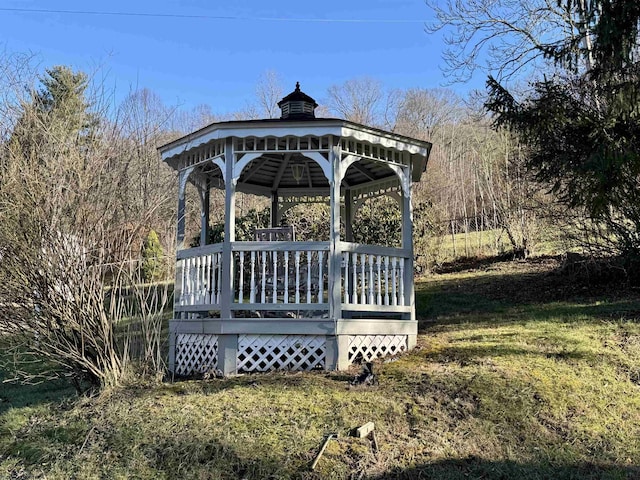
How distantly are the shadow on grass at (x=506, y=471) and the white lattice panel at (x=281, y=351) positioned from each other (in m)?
2.42

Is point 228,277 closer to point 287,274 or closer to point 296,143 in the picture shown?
point 287,274

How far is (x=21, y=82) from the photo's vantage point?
20.3 ft

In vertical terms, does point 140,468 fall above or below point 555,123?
below

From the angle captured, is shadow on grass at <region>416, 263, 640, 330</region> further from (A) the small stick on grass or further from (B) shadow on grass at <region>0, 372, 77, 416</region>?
(B) shadow on grass at <region>0, 372, 77, 416</region>

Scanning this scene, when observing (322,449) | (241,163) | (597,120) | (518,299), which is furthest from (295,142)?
(518,299)

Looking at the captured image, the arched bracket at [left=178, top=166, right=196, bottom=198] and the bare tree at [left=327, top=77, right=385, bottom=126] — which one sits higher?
the bare tree at [left=327, top=77, right=385, bottom=126]

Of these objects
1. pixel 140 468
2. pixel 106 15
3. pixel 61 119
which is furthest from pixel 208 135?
pixel 106 15

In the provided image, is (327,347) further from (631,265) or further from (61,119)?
(631,265)

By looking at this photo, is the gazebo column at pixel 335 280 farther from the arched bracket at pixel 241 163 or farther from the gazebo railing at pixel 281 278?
the arched bracket at pixel 241 163

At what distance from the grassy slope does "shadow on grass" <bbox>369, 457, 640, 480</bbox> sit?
0.01 meters

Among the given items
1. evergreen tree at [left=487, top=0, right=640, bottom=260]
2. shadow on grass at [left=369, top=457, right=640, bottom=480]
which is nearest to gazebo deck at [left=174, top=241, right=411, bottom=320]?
shadow on grass at [left=369, top=457, right=640, bottom=480]

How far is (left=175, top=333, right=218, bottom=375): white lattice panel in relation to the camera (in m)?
6.51

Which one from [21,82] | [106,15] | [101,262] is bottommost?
[101,262]

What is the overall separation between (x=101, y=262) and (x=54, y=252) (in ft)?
1.51
